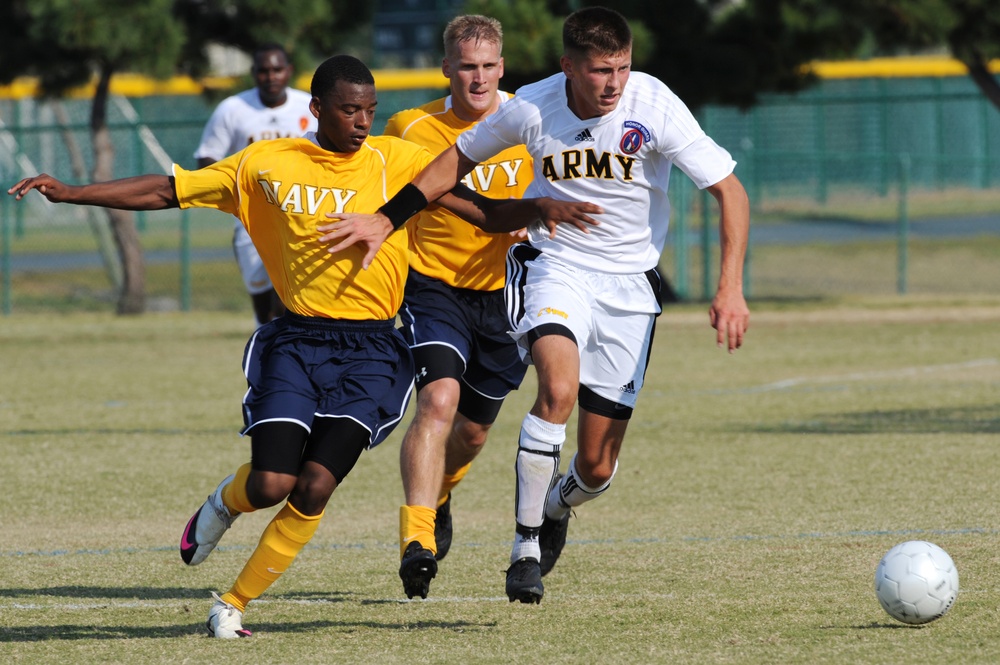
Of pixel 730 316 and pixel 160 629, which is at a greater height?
pixel 730 316

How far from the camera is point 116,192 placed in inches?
228

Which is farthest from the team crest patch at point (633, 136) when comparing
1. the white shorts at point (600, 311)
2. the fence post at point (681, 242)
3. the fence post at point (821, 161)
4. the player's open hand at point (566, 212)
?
the fence post at point (821, 161)

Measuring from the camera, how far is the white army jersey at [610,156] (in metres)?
6.18

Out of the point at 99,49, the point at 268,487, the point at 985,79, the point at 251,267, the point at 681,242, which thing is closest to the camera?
the point at 268,487

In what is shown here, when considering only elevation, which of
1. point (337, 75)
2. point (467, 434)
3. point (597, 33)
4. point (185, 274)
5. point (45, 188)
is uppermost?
point (597, 33)

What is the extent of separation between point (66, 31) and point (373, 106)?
1496 centimetres

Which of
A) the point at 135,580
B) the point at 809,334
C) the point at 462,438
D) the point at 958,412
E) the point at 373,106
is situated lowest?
the point at 809,334

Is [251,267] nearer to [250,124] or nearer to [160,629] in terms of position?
[250,124]

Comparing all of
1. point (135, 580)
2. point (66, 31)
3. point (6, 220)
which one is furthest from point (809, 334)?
point (135, 580)

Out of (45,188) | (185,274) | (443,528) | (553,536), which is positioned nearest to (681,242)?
(185,274)

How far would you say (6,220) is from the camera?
21.8 meters

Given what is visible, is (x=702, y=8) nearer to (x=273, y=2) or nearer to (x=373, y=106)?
(x=273, y=2)

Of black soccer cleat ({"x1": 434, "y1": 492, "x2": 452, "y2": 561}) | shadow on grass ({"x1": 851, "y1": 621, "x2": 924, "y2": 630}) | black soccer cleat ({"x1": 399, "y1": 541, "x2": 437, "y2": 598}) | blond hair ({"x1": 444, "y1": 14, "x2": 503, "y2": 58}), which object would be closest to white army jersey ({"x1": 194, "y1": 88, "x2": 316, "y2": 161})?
blond hair ({"x1": 444, "y1": 14, "x2": 503, "y2": 58})

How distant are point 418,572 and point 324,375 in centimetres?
80
